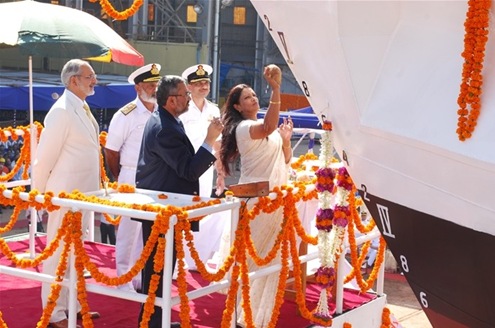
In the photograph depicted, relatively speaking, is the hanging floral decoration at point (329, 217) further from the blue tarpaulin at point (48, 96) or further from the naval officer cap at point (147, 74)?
the blue tarpaulin at point (48, 96)

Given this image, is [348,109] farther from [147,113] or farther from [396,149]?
[147,113]

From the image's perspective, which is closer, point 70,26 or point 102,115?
point 70,26

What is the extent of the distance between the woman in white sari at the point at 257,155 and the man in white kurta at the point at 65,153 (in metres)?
1.03

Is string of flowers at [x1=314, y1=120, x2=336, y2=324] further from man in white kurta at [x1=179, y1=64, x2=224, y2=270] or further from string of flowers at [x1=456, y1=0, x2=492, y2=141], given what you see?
man in white kurta at [x1=179, y1=64, x2=224, y2=270]

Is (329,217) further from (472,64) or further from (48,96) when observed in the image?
(48,96)

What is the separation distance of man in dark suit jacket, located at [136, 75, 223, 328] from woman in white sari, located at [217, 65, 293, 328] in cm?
45

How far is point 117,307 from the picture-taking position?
264 inches

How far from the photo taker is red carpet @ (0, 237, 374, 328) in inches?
252

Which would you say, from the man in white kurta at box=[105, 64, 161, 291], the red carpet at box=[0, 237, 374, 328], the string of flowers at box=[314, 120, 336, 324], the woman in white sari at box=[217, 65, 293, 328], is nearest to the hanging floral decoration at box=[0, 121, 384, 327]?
the string of flowers at box=[314, 120, 336, 324]

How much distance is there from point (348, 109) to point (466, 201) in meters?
1.06

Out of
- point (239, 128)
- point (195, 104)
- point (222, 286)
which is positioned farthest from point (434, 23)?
point (195, 104)

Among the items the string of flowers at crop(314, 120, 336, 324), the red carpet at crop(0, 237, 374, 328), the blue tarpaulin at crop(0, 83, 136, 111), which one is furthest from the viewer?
the blue tarpaulin at crop(0, 83, 136, 111)

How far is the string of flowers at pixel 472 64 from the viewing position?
15.8 ft

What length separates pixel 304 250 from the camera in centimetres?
738
